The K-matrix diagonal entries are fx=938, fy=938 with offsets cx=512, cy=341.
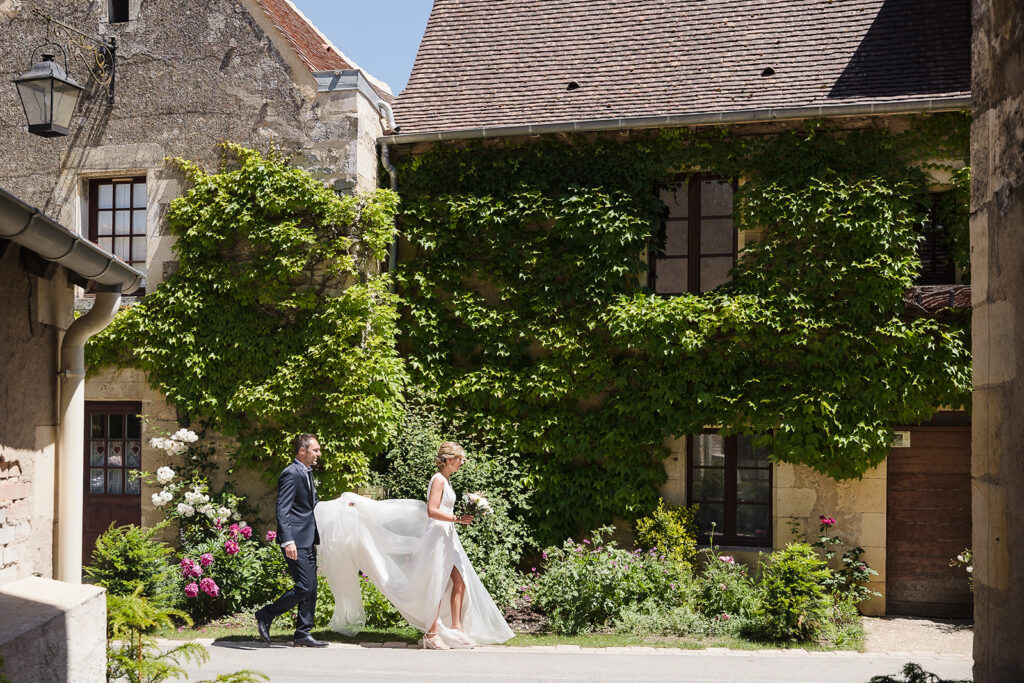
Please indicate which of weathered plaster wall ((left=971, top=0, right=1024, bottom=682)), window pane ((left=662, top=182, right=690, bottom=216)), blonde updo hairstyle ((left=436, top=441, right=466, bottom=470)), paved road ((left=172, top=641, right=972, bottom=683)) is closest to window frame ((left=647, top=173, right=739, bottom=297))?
window pane ((left=662, top=182, right=690, bottom=216))

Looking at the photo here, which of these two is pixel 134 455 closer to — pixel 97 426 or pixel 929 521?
pixel 97 426

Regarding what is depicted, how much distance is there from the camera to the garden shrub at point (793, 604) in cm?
798

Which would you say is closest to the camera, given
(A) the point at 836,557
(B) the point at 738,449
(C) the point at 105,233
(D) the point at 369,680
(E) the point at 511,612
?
(D) the point at 369,680

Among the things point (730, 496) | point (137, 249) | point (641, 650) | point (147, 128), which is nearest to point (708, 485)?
point (730, 496)

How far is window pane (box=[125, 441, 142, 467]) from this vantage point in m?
10.7

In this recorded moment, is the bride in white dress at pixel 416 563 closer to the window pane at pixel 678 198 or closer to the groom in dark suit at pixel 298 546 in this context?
the groom in dark suit at pixel 298 546

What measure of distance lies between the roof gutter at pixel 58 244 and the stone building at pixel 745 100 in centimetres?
537

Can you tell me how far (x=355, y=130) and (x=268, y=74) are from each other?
48.8 inches

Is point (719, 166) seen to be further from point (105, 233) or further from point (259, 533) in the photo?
point (105, 233)

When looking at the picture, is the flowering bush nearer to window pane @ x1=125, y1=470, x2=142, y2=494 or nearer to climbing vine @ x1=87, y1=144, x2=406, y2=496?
climbing vine @ x1=87, y1=144, x2=406, y2=496

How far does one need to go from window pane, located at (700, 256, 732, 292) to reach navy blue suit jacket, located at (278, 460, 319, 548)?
4872 mm

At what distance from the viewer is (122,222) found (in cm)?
1102

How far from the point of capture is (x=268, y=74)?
10508mm

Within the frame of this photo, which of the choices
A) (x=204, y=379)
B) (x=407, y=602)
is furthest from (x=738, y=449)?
(x=204, y=379)
